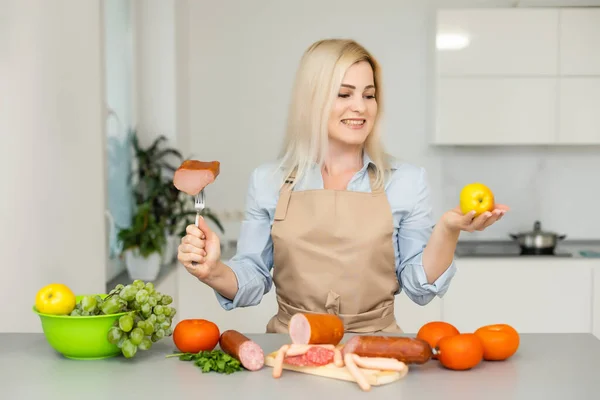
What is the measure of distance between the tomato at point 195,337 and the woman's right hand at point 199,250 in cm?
14

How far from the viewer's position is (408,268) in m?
2.08

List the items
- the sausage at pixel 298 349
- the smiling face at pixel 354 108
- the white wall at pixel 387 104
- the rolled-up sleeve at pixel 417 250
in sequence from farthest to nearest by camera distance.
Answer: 1. the white wall at pixel 387 104
2. the smiling face at pixel 354 108
3. the rolled-up sleeve at pixel 417 250
4. the sausage at pixel 298 349

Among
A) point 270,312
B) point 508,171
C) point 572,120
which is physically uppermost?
point 572,120

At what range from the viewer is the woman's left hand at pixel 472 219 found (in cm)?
159

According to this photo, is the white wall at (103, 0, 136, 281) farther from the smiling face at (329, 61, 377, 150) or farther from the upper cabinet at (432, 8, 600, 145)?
the smiling face at (329, 61, 377, 150)

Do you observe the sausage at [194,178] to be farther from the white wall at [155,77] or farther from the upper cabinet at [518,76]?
the upper cabinet at [518,76]

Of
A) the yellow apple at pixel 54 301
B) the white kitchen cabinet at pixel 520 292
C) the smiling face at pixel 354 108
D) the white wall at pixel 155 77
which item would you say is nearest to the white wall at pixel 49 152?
the yellow apple at pixel 54 301

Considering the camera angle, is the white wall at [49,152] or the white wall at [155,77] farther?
the white wall at [155,77]

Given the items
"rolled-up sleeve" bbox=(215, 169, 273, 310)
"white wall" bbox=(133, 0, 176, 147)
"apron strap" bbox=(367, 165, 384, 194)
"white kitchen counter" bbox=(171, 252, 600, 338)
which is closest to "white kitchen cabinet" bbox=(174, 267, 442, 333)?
"white kitchen counter" bbox=(171, 252, 600, 338)

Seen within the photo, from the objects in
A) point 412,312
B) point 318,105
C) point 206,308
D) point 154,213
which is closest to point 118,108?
point 154,213

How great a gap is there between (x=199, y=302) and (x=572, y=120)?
2395 millimetres

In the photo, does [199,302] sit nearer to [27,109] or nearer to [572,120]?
[27,109]

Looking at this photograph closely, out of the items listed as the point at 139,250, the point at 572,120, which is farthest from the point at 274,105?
the point at 572,120

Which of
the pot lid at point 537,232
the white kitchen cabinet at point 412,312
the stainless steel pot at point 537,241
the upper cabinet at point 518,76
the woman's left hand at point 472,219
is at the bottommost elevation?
the white kitchen cabinet at point 412,312
